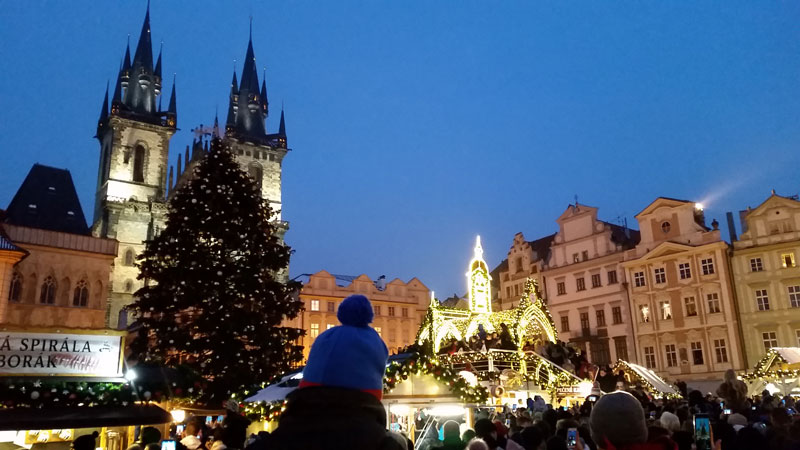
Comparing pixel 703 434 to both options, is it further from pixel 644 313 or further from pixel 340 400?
pixel 644 313

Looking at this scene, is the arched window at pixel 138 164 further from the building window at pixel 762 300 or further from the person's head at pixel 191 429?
the person's head at pixel 191 429

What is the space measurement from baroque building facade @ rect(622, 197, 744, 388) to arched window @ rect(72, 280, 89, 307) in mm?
34365

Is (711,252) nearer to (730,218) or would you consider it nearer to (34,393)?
(730,218)

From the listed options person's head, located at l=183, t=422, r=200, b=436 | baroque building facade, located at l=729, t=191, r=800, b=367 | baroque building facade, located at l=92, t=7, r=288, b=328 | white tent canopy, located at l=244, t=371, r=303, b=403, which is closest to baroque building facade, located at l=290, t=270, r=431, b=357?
baroque building facade, located at l=92, t=7, r=288, b=328

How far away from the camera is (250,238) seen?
19500 millimetres

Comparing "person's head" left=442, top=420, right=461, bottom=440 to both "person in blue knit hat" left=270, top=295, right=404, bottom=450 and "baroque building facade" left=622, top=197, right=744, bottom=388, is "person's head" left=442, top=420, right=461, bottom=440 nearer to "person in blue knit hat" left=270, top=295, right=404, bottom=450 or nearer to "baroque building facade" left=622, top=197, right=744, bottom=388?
"person in blue knit hat" left=270, top=295, right=404, bottom=450

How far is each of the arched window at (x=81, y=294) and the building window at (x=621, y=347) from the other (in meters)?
34.0

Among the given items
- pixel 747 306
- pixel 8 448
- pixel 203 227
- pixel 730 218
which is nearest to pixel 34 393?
pixel 8 448

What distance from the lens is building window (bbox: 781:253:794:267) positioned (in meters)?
36.5

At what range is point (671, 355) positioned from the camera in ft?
130

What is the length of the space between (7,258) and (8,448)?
17823 mm

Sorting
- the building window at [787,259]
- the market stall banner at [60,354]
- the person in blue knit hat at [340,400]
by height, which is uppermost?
the building window at [787,259]

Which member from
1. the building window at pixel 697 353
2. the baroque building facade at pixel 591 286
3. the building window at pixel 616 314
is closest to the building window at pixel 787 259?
the building window at pixel 697 353

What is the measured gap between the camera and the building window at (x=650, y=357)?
4038 centimetres
